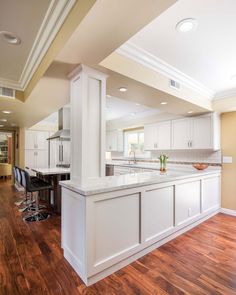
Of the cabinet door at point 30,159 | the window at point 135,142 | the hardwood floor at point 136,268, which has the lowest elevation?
the hardwood floor at point 136,268

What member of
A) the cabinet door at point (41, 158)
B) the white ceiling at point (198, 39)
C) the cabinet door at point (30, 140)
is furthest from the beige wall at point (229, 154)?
the cabinet door at point (30, 140)

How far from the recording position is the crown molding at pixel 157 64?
205cm

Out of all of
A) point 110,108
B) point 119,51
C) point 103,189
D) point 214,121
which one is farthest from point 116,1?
point 110,108

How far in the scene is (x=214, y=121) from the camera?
12.6 ft

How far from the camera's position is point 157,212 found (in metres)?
2.48

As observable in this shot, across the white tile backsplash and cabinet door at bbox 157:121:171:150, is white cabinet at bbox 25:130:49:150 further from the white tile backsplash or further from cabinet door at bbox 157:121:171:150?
the white tile backsplash

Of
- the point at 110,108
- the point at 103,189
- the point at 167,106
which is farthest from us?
the point at 110,108

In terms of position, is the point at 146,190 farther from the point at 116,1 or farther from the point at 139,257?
the point at 116,1

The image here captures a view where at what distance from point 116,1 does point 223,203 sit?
4347 millimetres

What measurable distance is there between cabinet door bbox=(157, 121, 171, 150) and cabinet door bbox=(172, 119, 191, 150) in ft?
0.49

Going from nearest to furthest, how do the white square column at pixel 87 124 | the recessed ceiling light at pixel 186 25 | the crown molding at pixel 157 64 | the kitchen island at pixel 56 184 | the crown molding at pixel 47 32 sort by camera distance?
1. the crown molding at pixel 47 32
2. the recessed ceiling light at pixel 186 25
3. the white square column at pixel 87 124
4. the crown molding at pixel 157 64
5. the kitchen island at pixel 56 184

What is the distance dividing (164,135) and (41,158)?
5.00m

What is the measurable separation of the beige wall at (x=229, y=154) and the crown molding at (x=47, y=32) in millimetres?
3844

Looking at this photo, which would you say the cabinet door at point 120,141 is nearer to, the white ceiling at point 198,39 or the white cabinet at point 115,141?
the white cabinet at point 115,141
